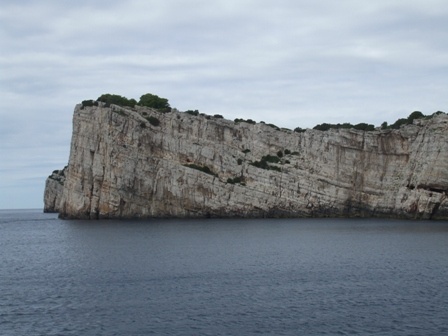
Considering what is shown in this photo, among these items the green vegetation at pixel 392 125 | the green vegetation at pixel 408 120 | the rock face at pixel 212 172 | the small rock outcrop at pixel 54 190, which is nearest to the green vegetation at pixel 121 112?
the rock face at pixel 212 172

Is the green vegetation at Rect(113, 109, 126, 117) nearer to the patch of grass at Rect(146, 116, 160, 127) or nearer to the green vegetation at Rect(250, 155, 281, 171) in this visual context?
the patch of grass at Rect(146, 116, 160, 127)

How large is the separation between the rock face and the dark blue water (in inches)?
927

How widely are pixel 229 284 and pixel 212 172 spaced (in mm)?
58671

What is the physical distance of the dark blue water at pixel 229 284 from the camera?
32.1 metres

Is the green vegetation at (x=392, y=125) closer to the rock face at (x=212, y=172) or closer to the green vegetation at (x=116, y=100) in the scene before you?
the rock face at (x=212, y=172)

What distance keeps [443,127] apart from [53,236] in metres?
54.7

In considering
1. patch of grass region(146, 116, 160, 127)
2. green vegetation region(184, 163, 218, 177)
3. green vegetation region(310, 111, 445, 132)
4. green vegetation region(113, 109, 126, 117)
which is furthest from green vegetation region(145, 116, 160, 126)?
green vegetation region(310, 111, 445, 132)

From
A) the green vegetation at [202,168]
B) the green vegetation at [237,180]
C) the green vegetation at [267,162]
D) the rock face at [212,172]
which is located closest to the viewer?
the rock face at [212,172]

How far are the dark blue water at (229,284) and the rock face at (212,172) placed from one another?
77.2 feet

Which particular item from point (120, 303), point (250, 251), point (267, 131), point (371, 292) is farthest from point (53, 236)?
point (371, 292)

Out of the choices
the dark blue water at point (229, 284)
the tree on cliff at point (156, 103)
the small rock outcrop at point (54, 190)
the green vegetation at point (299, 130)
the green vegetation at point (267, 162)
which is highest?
the tree on cliff at point (156, 103)

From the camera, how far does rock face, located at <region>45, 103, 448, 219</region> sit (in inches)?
3890

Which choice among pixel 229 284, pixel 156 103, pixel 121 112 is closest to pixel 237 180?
pixel 121 112

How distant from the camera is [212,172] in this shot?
330 feet
